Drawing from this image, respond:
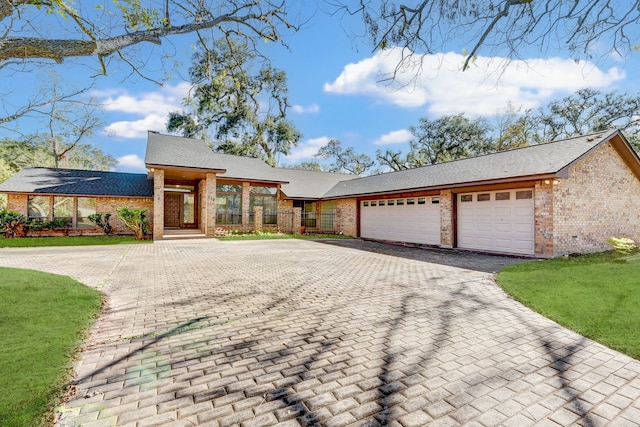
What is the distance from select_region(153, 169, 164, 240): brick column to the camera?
1555cm

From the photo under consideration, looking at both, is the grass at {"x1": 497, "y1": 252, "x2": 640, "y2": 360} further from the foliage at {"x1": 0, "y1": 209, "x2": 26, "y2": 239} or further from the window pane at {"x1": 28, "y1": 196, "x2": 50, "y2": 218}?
the window pane at {"x1": 28, "y1": 196, "x2": 50, "y2": 218}

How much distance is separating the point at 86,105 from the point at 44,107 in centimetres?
148

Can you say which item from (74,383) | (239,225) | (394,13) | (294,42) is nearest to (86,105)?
(294,42)

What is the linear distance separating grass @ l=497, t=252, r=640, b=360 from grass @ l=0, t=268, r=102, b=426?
555 centimetres

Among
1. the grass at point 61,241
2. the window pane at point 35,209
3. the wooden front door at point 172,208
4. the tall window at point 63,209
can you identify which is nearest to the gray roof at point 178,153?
the wooden front door at point 172,208

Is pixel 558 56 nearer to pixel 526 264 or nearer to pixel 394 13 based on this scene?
pixel 394 13

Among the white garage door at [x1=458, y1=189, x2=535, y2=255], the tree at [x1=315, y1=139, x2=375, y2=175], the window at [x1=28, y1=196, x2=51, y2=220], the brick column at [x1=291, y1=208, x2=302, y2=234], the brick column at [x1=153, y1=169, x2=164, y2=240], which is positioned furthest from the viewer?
the tree at [x1=315, y1=139, x2=375, y2=175]

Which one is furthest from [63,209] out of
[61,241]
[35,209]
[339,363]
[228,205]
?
[339,363]

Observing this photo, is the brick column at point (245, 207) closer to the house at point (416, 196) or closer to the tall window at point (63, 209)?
the house at point (416, 196)

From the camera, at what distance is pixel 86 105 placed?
19.8 ft

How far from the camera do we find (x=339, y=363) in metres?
3.04

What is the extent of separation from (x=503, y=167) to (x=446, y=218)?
2925 millimetres

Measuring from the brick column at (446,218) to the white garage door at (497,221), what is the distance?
32 centimetres

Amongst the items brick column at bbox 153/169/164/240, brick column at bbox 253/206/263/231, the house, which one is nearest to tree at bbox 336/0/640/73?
the house
